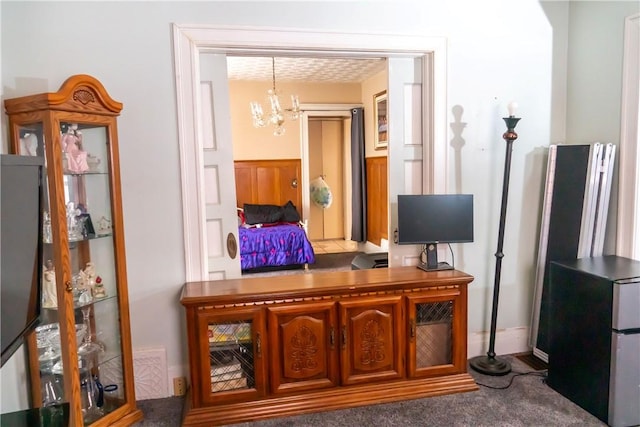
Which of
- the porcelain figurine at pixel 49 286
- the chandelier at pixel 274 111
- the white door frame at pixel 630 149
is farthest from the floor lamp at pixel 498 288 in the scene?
the chandelier at pixel 274 111

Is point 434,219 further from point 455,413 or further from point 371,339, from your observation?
point 455,413

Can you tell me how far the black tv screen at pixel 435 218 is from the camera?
283 cm

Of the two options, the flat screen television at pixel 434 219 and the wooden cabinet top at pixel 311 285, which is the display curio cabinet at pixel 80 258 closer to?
the wooden cabinet top at pixel 311 285

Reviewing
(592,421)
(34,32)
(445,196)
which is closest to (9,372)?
(34,32)

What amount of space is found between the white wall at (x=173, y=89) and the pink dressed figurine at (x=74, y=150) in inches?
10.6

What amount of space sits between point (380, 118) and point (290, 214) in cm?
180

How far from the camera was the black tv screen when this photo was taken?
9.28ft

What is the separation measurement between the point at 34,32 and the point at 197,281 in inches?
63.5

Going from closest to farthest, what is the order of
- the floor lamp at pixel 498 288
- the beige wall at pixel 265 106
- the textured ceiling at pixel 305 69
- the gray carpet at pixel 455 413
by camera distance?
the gray carpet at pixel 455 413, the floor lamp at pixel 498 288, the textured ceiling at pixel 305 69, the beige wall at pixel 265 106

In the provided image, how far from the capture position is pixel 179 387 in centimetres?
276

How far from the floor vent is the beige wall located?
4.11 m

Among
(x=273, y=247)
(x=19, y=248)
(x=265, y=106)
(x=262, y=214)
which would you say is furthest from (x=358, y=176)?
(x=19, y=248)

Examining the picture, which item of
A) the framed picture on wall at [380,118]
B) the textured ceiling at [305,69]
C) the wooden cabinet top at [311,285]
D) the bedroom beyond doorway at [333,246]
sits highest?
the textured ceiling at [305,69]

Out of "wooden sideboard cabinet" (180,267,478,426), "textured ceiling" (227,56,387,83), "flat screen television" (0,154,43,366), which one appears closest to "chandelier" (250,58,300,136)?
"textured ceiling" (227,56,387,83)
